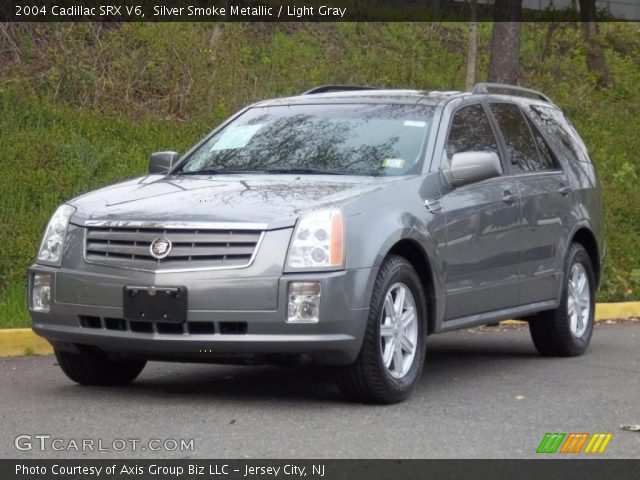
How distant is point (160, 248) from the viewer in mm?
7473

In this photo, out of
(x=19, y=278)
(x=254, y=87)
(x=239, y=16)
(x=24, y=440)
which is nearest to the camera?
(x=24, y=440)

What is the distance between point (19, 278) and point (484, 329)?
401 centimetres

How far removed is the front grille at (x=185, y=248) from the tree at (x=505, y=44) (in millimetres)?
10636

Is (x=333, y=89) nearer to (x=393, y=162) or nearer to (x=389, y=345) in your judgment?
(x=393, y=162)

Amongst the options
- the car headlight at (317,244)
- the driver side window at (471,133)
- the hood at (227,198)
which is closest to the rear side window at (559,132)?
the driver side window at (471,133)

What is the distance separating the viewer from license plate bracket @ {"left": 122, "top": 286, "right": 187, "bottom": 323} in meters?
7.36

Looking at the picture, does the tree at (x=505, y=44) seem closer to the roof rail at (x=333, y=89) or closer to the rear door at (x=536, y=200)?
the rear door at (x=536, y=200)

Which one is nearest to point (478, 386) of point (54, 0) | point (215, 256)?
point (215, 256)

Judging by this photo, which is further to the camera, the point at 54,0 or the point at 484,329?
the point at 54,0

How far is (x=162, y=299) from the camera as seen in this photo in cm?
739

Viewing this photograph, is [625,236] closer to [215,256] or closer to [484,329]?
[484,329]

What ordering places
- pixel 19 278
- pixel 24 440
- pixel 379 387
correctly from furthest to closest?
1. pixel 19 278
2. pixel 379 387
3. pixel 24 440

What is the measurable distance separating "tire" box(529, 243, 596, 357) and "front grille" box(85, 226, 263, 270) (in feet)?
11.2

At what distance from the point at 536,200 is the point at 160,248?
3.19 metres
